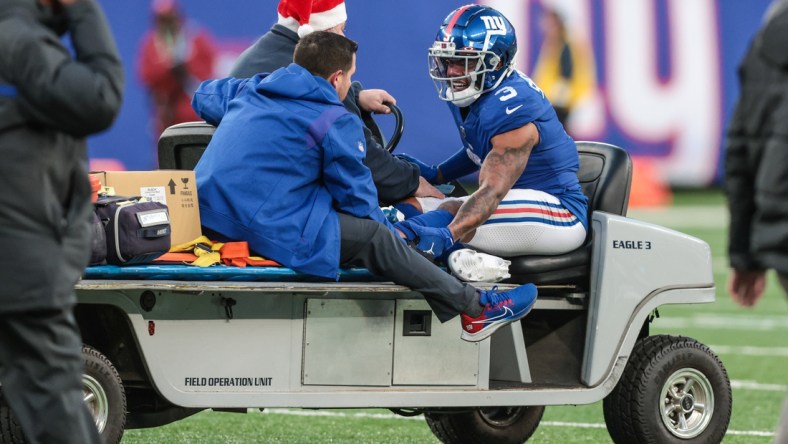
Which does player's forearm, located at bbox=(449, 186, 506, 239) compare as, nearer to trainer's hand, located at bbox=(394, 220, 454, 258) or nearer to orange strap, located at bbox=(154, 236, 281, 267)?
trainer's hand, located at bbox=(394, 220, 454, 258)

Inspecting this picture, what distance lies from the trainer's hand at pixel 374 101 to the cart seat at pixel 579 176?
2.06 ft

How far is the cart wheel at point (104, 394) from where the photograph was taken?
4.91 metres

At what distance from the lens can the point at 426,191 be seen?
19.9 ft

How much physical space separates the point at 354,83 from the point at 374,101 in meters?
0.26

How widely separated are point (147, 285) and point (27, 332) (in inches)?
51.1

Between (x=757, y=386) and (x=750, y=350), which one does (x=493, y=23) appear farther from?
(x=750, y=350)

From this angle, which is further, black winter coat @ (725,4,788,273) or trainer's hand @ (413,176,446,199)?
trainer's hand @ (413,176,446,199)

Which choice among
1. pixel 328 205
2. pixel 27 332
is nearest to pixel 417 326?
pixel 328 205

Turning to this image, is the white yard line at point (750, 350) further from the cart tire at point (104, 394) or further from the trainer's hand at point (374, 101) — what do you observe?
the cart tire at point (104, 394)

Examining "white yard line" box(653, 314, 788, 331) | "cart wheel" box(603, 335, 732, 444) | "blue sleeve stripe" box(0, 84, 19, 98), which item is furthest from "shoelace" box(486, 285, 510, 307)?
"white yard line" box(653, 314, 788, 331)

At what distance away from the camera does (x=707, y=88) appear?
1906cm

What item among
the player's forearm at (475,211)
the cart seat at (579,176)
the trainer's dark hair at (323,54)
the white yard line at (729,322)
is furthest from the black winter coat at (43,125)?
the white yard line at (729,322)

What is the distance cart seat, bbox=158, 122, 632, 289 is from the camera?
19.2 feet

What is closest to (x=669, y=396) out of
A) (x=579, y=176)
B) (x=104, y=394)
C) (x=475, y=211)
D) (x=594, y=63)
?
(x=579, y=176)
